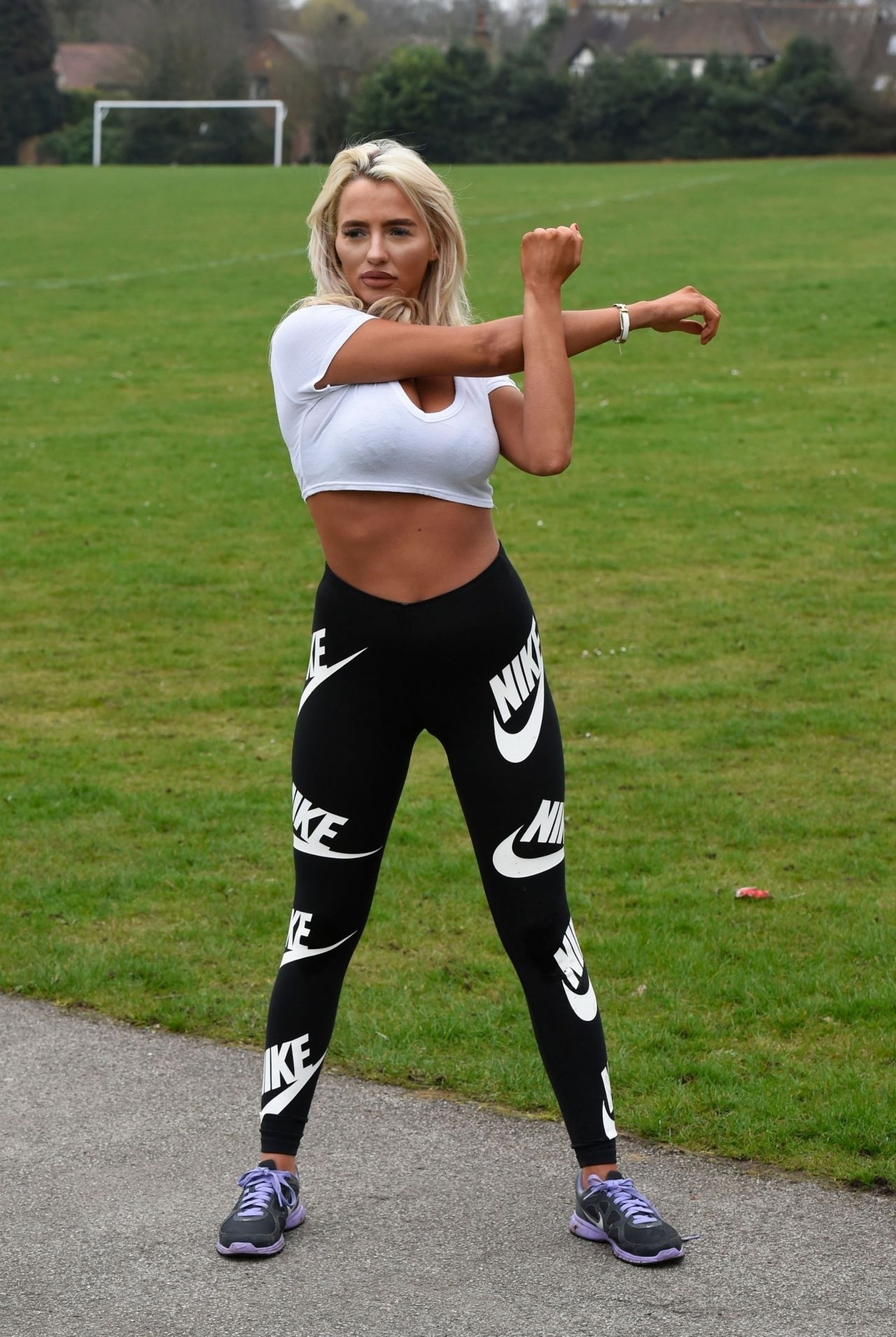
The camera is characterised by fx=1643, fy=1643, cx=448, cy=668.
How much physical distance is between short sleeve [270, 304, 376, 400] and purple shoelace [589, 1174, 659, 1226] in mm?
1946

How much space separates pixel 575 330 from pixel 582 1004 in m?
1.57

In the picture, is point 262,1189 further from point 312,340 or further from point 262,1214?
point 312,340

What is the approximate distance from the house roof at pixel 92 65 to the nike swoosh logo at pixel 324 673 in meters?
98.0

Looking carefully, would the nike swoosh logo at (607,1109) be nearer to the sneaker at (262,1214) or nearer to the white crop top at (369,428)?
the sneaker at (262,1214)

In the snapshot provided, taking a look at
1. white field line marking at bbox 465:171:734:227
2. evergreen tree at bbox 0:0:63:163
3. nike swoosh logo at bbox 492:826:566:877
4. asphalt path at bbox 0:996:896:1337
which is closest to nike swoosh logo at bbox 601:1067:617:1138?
asphalt path at bbox 0:996:896:1337

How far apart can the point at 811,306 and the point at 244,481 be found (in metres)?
12.5

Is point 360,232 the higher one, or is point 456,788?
point 360,232

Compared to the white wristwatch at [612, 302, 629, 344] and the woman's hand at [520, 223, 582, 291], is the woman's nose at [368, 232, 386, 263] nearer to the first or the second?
the woman's hand at [520, 223, 582, 291]

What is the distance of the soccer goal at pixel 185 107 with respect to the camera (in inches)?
3019

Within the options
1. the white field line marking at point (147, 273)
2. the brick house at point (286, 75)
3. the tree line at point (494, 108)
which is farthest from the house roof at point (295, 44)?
the white field line marking at point (147, 273)

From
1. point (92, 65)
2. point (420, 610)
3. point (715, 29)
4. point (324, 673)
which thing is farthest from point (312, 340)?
point (715, 29)

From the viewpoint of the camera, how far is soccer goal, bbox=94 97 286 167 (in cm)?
7669

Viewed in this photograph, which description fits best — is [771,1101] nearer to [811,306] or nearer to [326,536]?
[326,536]

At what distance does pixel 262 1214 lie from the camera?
382cm
